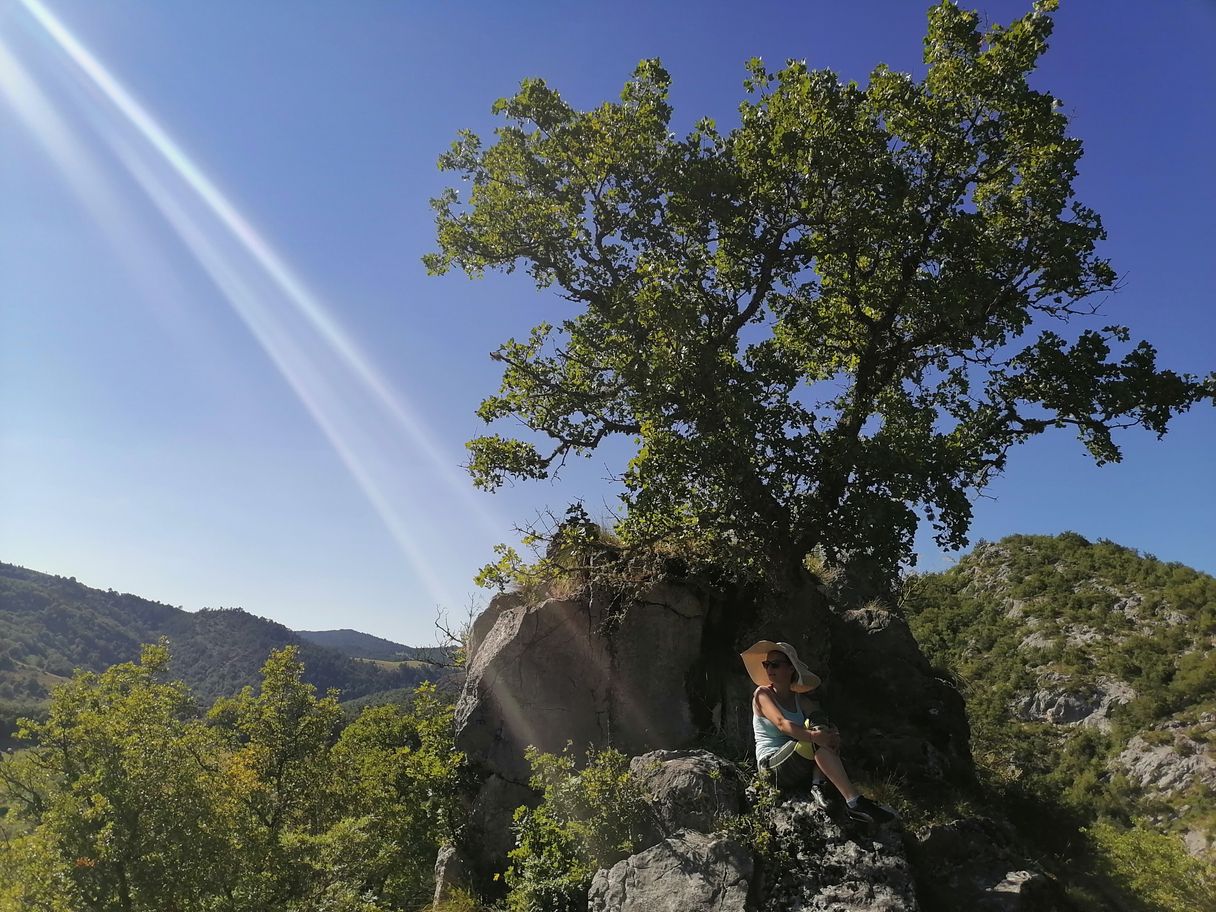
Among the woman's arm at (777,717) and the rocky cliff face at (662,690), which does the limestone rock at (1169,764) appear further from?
the woman's arm at (777,717)

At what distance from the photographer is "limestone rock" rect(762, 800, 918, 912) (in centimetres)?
706

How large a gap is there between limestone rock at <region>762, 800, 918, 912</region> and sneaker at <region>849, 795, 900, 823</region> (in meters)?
0.11

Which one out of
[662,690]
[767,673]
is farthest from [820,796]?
[662,690]

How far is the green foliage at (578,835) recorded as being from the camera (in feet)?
27.2

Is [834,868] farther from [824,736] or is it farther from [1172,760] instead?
[1172,760]

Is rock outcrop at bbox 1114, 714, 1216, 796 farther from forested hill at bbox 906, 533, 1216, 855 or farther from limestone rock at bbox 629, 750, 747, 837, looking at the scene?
limestone rock at bbox 629, 750, 747, 837

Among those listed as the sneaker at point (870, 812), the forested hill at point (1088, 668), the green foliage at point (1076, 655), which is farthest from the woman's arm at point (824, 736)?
the forested hill at point (1088, 668)

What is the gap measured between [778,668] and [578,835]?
3423 mm

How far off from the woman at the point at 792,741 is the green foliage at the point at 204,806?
6.19m

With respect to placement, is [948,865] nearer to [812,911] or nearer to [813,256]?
[812,911]

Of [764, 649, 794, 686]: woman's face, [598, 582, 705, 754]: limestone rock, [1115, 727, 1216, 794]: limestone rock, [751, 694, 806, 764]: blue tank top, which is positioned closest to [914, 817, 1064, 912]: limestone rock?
[751, 694, 806, 764]: blue tank top

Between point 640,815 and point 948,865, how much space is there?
3802 mm

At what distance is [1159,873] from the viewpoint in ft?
34.5

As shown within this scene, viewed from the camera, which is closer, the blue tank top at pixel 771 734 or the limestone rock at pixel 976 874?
the limestone rock at pixel 976 874
